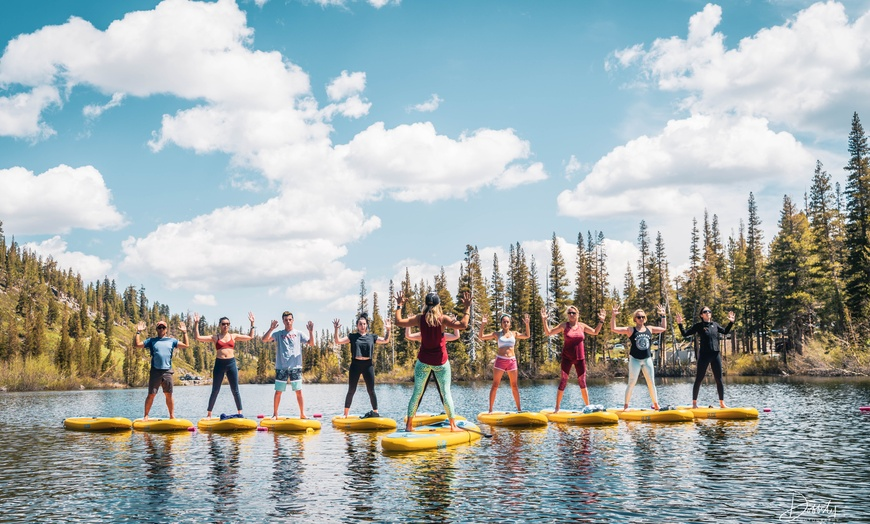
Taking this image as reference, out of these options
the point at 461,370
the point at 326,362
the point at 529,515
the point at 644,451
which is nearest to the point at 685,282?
the point at 461,370

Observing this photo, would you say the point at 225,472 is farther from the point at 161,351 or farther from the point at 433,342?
the point at 161,351

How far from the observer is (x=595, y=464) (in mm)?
14148

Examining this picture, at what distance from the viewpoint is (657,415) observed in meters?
22.1

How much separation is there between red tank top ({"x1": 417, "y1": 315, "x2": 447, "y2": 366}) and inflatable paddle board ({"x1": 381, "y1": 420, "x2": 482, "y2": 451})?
197cm

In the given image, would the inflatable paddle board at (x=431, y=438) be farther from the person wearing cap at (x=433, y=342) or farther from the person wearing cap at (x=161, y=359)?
the person wearing cap at (x=161, y=359)

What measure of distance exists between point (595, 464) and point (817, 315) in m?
73.6

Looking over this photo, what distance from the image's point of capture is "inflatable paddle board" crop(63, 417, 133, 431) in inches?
922

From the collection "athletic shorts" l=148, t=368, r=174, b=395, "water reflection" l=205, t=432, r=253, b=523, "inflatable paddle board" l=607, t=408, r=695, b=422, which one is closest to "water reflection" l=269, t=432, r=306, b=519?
"water reflection" l=205, t=432, r=253, b=523

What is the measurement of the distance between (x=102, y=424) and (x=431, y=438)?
1407 centimetres

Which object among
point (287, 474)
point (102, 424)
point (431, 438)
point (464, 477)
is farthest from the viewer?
point (102, 424)

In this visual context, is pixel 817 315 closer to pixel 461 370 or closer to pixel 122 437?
pixel 461 370

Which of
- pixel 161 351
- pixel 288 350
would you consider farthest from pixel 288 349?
pixel 161 351

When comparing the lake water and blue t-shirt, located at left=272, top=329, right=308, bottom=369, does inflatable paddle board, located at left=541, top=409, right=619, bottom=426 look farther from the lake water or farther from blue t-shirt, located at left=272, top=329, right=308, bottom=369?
blue t-shirt, located at left=272, top=329, right=308, bottom=369

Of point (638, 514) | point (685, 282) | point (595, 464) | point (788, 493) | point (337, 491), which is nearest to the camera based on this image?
point (638, 514)
